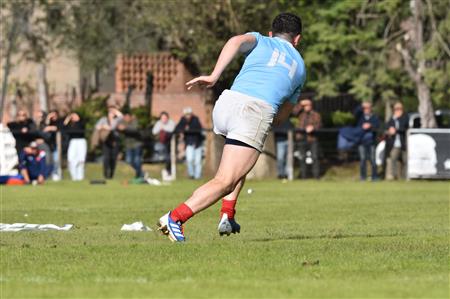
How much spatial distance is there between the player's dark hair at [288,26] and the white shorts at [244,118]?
0.77 m

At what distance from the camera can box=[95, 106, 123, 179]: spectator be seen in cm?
3616

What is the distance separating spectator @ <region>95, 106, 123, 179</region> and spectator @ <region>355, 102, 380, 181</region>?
6.55 m

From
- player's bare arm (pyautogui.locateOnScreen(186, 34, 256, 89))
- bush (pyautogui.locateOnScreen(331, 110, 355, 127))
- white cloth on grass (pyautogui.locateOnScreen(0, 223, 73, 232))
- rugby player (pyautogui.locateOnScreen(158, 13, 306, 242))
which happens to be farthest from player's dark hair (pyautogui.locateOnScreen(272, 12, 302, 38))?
bush (pyautogui.locateOnScreen(331, 110, 355, 127))

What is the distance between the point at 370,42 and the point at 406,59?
5.35 ft

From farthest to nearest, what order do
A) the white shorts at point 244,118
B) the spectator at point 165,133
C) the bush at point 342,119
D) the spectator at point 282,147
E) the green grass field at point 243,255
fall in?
the bush at point 342,119
the spectator at point 165,133
the spectator at point 282,147
the white shorts at point 244,118
the green grass field at point 243,255

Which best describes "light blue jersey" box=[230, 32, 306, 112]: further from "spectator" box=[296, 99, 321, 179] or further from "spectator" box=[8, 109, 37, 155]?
"spectator" box=[8, 109, 37, 155]

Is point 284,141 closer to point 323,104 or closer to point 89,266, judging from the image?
point 323,104

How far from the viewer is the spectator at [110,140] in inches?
1423

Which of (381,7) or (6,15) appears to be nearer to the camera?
(381,7)

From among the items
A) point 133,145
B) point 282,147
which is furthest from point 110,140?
point 282,147

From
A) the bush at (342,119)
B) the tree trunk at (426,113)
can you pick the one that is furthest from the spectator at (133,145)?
the bush at (342,119)

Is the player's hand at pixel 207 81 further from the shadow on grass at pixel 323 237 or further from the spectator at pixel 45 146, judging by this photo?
the spectator at pixel 45 146

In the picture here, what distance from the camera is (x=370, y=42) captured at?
4216cm

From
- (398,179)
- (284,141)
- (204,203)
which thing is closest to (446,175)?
(398,179)
